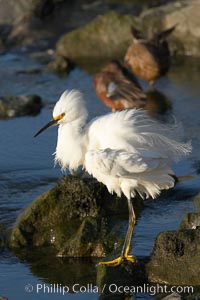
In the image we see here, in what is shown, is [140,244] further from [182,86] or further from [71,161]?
[182,86]

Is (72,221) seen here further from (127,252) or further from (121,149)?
(121,149)

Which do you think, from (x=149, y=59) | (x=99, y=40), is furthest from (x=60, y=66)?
(x=149, y=59)

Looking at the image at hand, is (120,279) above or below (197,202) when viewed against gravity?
above

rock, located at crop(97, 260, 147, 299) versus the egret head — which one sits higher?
the egret head

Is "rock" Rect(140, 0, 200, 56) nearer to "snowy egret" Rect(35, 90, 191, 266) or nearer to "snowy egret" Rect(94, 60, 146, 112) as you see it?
"snowy egret" Rect(94, 60, 146, 112)

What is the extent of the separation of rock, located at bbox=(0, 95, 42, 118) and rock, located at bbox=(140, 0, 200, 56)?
398cm

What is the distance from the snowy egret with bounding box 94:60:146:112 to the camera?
1230cm

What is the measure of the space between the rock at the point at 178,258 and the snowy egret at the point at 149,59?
7020mm

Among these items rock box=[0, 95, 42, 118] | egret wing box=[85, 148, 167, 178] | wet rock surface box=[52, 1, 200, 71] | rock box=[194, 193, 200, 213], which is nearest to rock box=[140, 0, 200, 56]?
wet rock surface box=[52, 1, 200, 71]

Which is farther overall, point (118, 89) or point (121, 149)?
point (118, 89)

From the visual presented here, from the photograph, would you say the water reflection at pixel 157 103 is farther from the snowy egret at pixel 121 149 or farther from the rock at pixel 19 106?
the snowy egret at pixel 121 149

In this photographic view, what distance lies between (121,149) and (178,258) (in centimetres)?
116

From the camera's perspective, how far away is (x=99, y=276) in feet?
22.5

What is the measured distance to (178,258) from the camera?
6.73 metres
